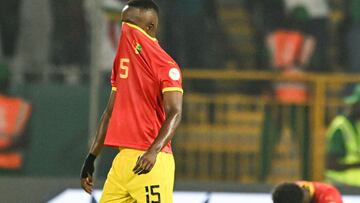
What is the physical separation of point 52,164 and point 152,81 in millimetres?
5283

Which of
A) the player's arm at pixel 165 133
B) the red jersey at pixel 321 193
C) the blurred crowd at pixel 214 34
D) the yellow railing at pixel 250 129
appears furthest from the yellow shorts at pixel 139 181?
the yellow railing at pixel 250 129

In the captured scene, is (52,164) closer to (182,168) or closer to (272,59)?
(182,168)

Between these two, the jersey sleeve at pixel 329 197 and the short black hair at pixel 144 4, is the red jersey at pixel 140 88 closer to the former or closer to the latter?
the short black hair at pixel 144 4

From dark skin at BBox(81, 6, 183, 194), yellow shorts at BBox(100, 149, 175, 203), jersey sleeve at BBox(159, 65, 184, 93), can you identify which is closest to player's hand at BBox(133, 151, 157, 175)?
dark skin at BBox(81, 6, 183, 194)

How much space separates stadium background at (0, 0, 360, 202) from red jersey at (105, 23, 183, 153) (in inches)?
178

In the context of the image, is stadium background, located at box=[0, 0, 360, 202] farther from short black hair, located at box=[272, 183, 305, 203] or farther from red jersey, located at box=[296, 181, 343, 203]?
short black hair, located at box=[272, 183, 305, 203]

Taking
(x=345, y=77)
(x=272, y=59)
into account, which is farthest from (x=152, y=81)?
(x=272, y=59)

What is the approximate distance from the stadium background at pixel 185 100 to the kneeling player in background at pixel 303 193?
280cm

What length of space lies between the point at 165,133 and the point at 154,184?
0.30 m

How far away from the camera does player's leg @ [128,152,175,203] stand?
18.4 feet

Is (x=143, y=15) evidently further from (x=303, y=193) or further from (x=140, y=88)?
(x=303, y=193)

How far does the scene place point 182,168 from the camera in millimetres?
11094

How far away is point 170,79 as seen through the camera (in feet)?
18.1

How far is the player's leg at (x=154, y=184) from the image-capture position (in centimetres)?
561
